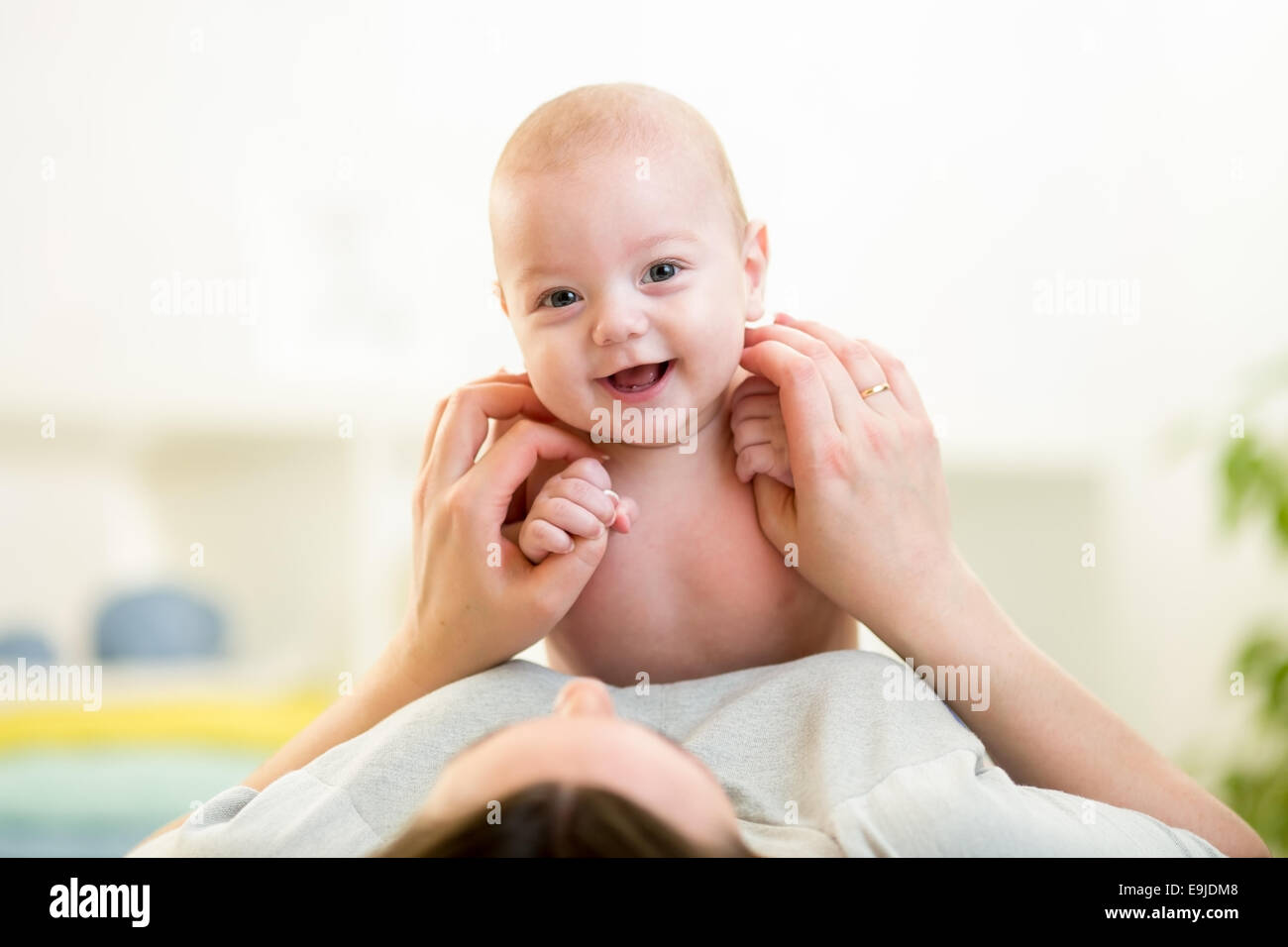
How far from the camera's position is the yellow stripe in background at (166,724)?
229 cm

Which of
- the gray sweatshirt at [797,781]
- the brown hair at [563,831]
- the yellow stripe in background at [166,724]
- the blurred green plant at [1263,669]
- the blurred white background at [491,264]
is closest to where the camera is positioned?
the brown hair at [563,831]

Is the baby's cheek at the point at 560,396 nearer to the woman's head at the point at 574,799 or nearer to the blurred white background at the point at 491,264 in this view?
the woman's head at the point at 574,799

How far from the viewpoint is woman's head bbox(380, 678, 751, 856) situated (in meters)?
0.50

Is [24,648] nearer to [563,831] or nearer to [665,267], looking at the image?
[665,267]

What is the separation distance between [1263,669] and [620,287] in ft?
5.33

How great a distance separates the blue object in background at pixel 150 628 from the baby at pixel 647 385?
8.01ft

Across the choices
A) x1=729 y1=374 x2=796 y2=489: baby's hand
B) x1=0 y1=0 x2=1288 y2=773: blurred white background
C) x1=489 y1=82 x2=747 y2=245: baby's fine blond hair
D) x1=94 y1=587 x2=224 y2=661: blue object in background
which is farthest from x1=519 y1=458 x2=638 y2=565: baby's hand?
x1=94 y1=587 x2=224 y2=661: blue object in background

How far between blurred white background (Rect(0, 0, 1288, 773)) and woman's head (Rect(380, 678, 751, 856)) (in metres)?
2.37

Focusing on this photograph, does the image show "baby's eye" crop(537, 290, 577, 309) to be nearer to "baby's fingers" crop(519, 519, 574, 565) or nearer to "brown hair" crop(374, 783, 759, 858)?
"baby's fingers" crop(519, 519, 574, 565)

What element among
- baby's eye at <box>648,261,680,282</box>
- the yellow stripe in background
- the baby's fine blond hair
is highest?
the baby's fine blond hair

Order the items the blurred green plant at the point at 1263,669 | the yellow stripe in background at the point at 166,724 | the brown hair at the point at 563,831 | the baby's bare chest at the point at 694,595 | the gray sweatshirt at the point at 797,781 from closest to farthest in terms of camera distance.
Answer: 1. the brown hair at the point at 563,831
2. the gray sweatshirt at the point at 797,781
3. the baby's bare chest at the point at 694,595
4. the blurred green plant at the point at 1263,669
5. the yellow stripe in background at the point at 166,724

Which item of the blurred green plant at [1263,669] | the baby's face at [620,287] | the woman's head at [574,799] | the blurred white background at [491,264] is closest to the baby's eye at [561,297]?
the baby's face at [620,287]
